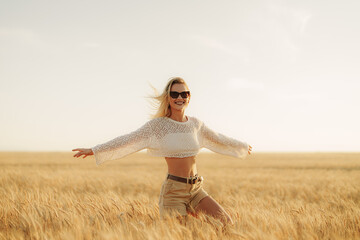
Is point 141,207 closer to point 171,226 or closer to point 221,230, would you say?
point 171,226

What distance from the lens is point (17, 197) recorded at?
4.74 meters

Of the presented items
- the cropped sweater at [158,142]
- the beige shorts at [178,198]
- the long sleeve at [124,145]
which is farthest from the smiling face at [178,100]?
the beige shorts at [178,198]

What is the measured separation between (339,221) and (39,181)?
729 cm

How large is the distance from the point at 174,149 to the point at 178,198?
0.51 meters

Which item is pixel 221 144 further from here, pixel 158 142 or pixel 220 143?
pixel 158 142

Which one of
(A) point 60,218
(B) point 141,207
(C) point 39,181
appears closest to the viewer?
(A) point 60,218

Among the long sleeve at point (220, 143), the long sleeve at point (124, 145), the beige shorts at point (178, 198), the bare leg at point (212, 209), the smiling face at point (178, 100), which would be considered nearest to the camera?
the bare leg at point (212, 209)

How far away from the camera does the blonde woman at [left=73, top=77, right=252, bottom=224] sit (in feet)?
10.6

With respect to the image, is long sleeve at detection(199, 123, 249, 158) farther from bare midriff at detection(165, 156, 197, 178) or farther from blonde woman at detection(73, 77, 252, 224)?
bare midriff at detection(165, 156, 197, 178)

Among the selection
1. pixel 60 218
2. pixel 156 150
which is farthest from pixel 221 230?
pixel 60 218

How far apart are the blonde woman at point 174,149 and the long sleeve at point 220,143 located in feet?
0.65

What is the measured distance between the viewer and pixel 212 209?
3.20 metres

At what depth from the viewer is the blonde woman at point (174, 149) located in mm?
3221

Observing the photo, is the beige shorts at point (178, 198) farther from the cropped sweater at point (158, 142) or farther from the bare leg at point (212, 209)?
the cropped sweater at point (158, 142)
